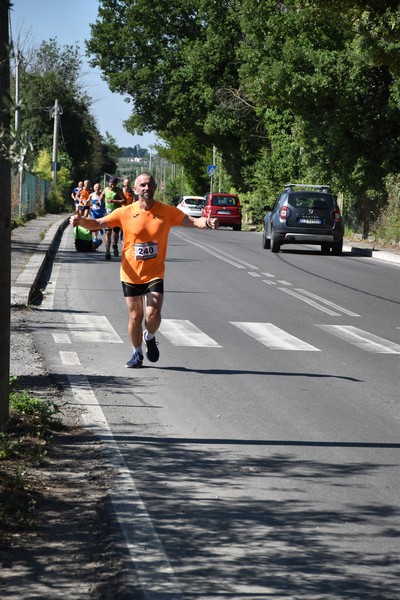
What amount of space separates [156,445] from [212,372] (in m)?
3.21

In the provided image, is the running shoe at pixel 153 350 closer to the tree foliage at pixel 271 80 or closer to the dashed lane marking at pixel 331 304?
the dashed lane marking at pixel 331 304

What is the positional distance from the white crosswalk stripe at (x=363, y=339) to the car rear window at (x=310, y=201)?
50.3ft

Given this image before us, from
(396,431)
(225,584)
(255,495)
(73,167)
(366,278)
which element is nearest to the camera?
(225,584)

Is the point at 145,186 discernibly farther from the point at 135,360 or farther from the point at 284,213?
the point at 284,213

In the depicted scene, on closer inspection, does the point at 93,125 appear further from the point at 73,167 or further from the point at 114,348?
the point at 114,348

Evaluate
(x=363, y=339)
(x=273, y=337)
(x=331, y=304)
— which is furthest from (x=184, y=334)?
(x=331, y=304)

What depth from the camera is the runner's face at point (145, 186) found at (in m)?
10.4

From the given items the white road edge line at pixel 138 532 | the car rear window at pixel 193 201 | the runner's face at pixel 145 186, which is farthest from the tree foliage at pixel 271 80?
the white road edge line at pixel 138 532

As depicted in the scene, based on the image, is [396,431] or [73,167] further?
[73,167]

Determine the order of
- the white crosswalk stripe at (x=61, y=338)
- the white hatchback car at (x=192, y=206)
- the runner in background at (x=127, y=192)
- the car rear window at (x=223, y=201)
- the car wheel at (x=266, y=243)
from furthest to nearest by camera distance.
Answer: the white hatchback car at (x=192, y=206)
the car rear window at (x=223, y=201)
the car wheel at (x=266, y=243)
the runner in background at (x=127, y=192)
the white crosswalk stripe at (x=61, y=338)

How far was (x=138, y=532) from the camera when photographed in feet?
17.5

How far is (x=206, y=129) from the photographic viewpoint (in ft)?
189

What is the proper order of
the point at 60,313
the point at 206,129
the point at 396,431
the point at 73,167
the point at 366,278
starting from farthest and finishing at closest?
the point at 73,167 < the point at 206,129 < the point at 366,278 < the point at 60,313 < the point at 396,431

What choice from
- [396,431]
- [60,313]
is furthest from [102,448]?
[60,313]
